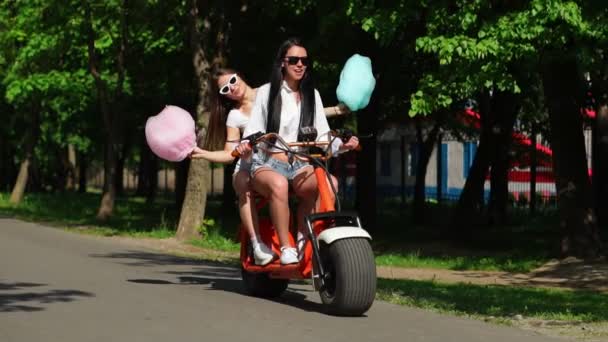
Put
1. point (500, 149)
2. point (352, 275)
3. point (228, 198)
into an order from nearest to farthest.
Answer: point (352, 275) → point (500, 149) → point (228, 198)

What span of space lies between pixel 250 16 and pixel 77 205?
14.5 metres

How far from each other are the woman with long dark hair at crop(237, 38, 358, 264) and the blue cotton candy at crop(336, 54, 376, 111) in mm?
231

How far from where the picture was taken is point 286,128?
34.5ft

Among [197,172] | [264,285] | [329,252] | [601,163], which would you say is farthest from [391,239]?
[329,252]

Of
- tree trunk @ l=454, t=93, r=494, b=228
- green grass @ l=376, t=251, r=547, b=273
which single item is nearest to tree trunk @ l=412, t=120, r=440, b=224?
tree trunk @ l=454, t=93, r=494, b=228

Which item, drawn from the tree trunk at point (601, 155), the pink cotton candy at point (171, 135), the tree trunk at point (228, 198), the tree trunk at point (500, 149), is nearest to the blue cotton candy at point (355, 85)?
the pink cotton candy at point (171, 135)

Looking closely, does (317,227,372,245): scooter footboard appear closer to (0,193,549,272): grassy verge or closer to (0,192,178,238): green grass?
(0,193,549,272): grassy verge

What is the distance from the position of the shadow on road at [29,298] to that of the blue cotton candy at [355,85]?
2669 mm

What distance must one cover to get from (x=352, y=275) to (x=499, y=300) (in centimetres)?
462

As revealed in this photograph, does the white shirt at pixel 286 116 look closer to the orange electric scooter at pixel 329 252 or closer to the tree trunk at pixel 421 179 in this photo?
the orange electric scooter at pixel 329 252

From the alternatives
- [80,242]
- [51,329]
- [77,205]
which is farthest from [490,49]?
[77,205]

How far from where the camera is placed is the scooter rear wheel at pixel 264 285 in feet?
36.6

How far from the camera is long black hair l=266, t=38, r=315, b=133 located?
34.3 feet

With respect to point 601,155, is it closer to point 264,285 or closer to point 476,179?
point 476,179
